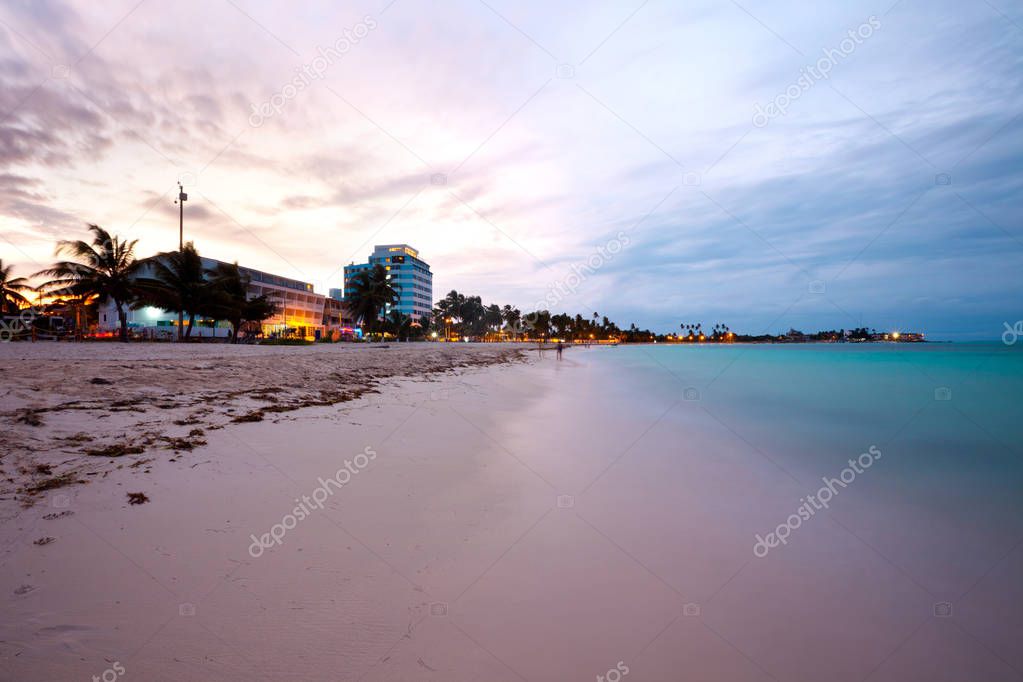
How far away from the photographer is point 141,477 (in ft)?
16.7

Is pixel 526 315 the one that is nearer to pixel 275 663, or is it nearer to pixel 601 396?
pixel 601 396

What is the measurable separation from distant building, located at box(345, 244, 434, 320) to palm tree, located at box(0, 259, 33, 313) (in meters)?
103

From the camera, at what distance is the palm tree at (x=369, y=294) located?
6938 cm

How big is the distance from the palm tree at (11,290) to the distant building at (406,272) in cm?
10252

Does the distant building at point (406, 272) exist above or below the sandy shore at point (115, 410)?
above

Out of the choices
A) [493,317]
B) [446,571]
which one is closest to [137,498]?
[446,571]

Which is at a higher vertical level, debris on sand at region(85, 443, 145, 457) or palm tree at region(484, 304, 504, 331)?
palm tree at region(484, 304, 504, 331)

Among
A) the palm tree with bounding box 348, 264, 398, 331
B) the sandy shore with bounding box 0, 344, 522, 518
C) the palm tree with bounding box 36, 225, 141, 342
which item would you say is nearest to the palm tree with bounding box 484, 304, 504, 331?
the palm tree with bounding box 348, 264, 398, 331

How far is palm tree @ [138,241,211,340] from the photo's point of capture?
36.7 meters

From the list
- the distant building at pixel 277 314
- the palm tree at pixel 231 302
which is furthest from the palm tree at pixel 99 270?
the distant building at pixel 277 314

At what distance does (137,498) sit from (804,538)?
8424 mm

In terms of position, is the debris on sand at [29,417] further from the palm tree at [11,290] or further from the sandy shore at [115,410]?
the palm tree at [11,290]

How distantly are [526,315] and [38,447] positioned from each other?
18761cm

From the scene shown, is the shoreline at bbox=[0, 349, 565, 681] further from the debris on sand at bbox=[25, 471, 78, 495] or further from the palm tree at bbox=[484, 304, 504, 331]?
the palm tree at bbox=[484, 304, 504, 331]
